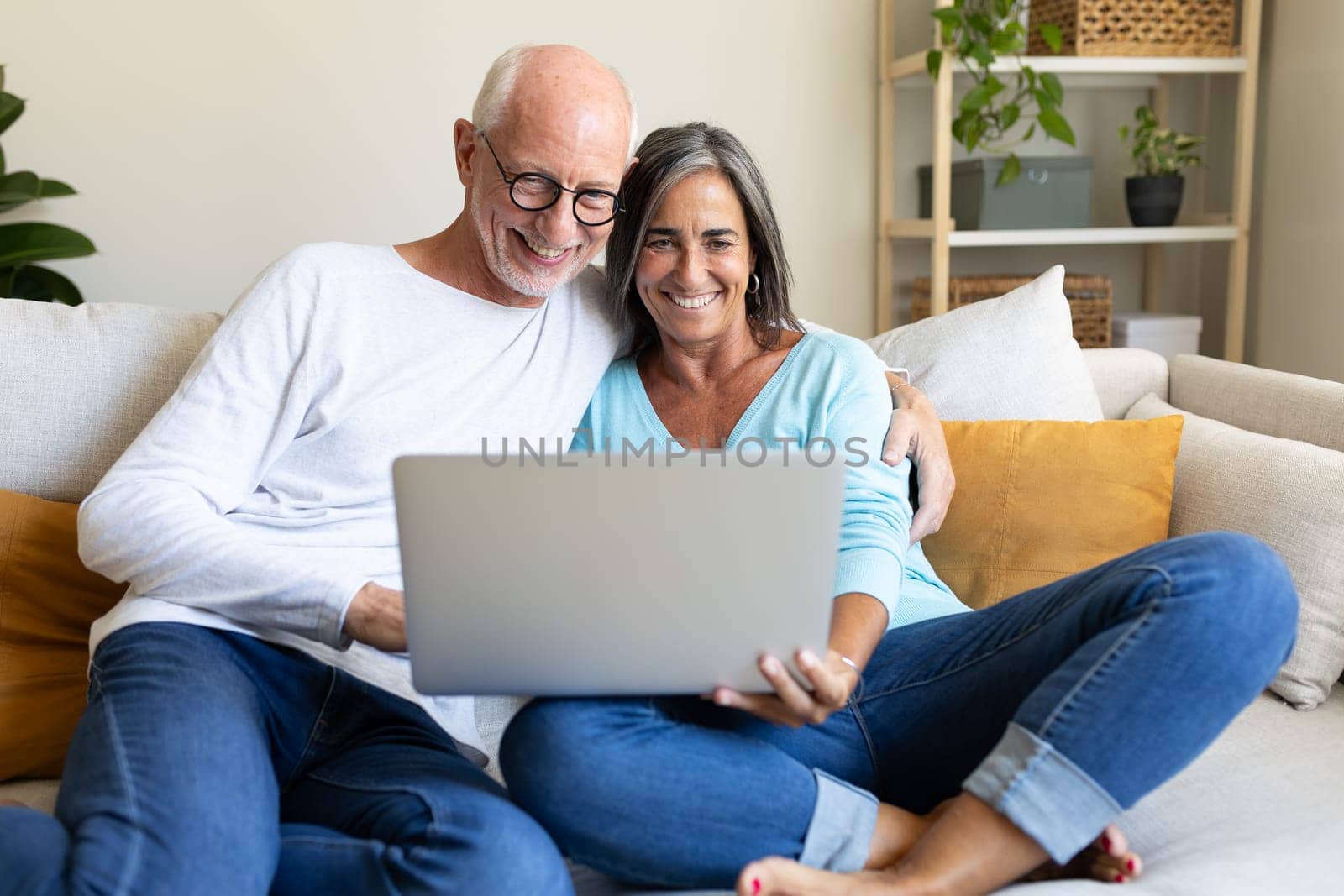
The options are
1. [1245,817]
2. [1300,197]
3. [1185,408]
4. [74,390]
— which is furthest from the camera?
[1300,197]

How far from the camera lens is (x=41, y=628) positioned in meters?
1.47

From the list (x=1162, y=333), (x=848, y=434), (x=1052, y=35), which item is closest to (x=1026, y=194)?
(x=1052, y=35)

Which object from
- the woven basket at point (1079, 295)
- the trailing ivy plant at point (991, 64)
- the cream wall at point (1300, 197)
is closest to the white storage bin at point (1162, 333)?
the woven basket at point (1079, 295)

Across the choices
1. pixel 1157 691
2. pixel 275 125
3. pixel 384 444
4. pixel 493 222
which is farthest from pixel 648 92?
pixel 1157 691

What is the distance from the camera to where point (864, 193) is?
290cm

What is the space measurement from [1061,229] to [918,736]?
1821 millimetres

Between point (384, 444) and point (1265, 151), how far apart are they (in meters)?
2.43

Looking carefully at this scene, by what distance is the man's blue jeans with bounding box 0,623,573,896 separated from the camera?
98cm

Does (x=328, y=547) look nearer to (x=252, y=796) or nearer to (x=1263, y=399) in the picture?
(x=252, y=796)

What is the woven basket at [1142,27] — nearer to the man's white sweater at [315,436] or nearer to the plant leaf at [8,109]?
the man's white sweater at [315,436]

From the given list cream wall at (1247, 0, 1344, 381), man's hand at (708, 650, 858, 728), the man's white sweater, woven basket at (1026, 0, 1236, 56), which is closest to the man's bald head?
the man's white sweater

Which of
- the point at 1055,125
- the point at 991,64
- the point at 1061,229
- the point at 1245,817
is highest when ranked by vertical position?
the point at 991,64

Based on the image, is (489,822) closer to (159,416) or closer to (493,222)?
(159,416)

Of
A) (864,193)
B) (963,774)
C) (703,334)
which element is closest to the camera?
(963,774)
